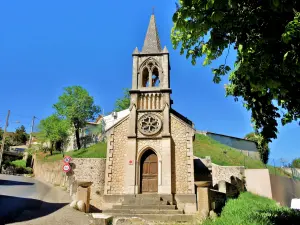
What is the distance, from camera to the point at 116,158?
1798 cm

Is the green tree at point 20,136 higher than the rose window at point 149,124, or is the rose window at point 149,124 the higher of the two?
the green tree at point 20,136

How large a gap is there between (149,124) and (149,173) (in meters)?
3.40

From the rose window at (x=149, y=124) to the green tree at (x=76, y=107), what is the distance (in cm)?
2888

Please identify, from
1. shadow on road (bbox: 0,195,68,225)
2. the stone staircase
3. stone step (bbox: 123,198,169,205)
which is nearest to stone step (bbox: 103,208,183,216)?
the stone staircase

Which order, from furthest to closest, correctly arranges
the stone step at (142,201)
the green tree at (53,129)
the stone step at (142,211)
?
the green tree at (53,129) < the stone step at (142,201) < the stone step at (142,211)

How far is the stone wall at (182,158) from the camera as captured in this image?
55.7ft

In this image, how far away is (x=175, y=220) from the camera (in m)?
13.3

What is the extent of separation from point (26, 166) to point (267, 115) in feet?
146

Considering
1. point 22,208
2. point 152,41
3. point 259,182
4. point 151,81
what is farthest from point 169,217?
point 152,41

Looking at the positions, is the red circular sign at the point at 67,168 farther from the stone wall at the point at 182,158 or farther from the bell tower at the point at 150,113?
the stone wall at the point at 182,158

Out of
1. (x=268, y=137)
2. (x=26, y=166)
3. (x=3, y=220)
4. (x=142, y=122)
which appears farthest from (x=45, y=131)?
(x=268, y=137)

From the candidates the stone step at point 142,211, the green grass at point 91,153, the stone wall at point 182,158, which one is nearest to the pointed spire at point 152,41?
the stone wall at point 182,158

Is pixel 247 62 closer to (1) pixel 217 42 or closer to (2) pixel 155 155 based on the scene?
(1) pixel 217 42

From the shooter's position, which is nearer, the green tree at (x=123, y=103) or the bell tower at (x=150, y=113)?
the bell tower at (x=150, y=113)
